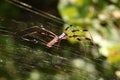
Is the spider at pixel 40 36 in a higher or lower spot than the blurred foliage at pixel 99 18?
higher

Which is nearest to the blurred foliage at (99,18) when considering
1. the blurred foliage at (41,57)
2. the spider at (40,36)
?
the blurred foliage at (41,57)

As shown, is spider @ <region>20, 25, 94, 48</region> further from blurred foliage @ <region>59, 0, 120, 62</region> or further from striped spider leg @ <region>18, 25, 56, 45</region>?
blurred foliage @ <region>59, 0, 120, 62</region>

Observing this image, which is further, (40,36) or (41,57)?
(40,36)

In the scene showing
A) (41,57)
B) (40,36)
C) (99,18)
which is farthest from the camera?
(40,36)

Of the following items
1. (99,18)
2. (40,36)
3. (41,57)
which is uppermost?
(40,36)

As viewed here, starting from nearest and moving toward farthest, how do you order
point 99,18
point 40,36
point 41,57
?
1. point 99,18
2. point 41,57
3. point 40,36

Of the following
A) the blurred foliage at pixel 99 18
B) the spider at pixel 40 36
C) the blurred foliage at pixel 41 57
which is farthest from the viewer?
the spider at pixel 40 36

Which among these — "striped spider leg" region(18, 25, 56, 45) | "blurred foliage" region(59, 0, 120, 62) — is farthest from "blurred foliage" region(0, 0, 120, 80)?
"blurred foliage" region(59, 0, 120, 62)

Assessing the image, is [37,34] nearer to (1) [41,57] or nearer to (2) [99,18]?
(1) [41,57]

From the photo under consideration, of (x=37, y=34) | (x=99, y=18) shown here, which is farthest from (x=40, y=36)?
(x=99, y=18)

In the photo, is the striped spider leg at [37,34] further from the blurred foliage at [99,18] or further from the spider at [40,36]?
the blurred foliage at [99,18]

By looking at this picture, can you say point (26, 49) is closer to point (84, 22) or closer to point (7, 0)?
point (7, 0)
